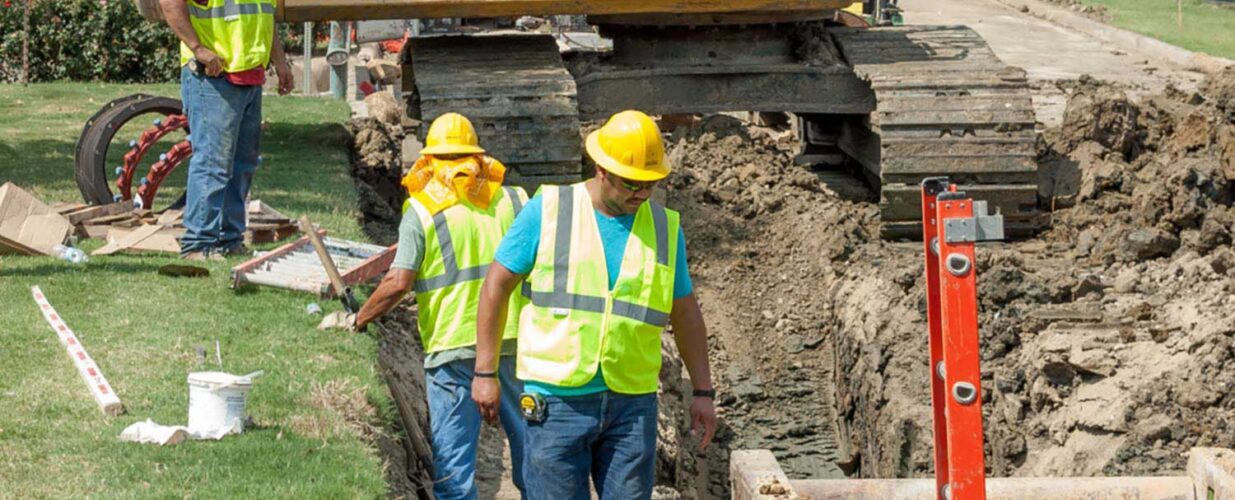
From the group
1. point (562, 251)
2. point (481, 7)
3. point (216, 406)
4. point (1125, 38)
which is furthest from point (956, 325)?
point (1125, 38)

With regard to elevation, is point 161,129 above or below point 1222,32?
above

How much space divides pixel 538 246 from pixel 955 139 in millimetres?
7563

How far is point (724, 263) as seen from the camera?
13891mm

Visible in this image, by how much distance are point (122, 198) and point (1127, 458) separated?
23.4 ft

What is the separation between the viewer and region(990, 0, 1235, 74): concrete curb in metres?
23.8

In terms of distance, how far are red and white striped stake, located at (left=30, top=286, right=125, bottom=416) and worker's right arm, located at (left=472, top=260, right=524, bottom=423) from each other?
176cm

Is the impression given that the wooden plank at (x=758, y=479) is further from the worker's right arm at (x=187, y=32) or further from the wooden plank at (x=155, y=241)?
the wooden plank at (x=155, y=241)

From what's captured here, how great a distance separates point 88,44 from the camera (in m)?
25.5

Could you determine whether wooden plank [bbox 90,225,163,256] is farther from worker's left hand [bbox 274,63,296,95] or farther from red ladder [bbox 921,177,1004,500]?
red ladder [bbox 921,177,1004,500]

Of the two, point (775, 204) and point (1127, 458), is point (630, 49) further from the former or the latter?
point (1127, 458)

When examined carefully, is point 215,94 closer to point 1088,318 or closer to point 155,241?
point 155,241

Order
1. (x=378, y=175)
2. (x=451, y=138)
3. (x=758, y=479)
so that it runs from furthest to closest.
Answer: (x=378, y=175), (x=451, y=138), (x=758, y=479)

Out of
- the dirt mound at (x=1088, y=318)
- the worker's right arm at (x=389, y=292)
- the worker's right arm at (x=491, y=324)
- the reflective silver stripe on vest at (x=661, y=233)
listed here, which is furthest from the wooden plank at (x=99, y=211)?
the reflective silver stripe on vest at (x=661, y=233)

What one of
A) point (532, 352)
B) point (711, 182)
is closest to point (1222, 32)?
point (711, 182)
